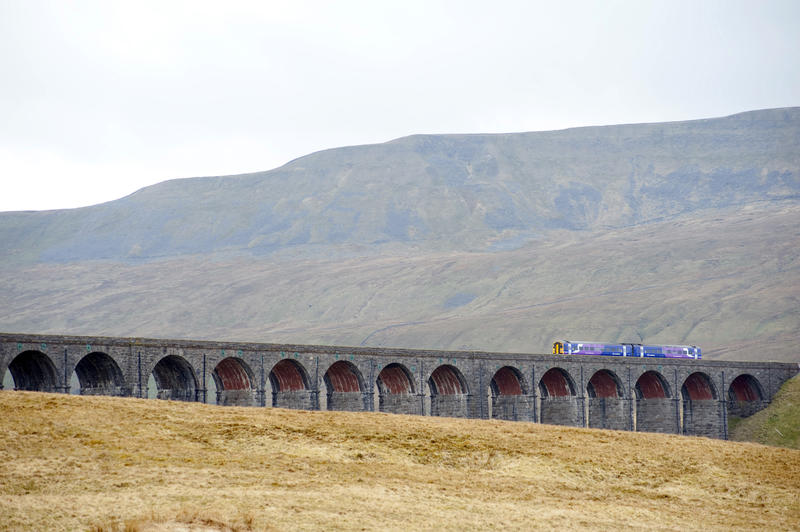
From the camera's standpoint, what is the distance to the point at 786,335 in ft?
627

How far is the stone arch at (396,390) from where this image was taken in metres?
74.0

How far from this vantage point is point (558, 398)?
281ft

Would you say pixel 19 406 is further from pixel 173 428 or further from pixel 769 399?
pixel 769 399

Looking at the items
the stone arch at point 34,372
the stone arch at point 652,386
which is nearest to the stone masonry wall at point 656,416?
the stone arch at point 652,386

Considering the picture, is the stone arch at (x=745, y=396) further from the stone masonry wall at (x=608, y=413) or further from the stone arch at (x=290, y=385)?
the stone arch at (x=290, y=385)

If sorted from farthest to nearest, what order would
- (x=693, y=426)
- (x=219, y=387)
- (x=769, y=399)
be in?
(x=769, y=399), (x=693, y=426), (x=219, y=387)

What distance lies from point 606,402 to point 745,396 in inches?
903

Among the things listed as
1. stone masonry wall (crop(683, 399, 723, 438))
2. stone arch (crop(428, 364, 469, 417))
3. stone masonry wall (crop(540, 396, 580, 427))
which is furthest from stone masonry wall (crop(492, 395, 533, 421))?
stone masonry wall (crop(683, 399, 723, 438))

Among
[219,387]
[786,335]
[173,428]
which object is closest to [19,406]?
[173,428]

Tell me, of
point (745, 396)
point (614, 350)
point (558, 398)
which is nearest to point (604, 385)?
point (558, 398)

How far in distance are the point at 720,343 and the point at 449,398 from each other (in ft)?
449

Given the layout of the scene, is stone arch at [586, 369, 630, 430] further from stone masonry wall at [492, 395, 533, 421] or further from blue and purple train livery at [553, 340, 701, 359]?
stone masonry wall at [492, 395, 533, 421]

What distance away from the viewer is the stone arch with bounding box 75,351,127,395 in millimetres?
58031

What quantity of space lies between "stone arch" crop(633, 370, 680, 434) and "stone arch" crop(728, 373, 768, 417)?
12.5 metres
